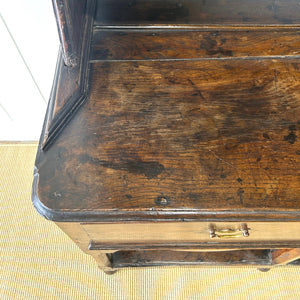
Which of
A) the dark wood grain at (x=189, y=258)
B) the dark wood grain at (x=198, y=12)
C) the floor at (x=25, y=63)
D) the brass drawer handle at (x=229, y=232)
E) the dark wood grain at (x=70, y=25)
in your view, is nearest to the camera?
the dark wood grain at (x=70, y=25)

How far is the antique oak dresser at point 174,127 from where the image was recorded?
676 millimetres

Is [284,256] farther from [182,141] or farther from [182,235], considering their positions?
[182,141]

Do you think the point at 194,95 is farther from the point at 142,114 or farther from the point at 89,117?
the point at 89,117

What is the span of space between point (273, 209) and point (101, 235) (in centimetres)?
44

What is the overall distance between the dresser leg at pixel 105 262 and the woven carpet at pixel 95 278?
0.06 meters

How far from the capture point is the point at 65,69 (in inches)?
31.6

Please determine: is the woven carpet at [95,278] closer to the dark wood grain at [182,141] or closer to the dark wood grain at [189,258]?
the dark wood grain at [189,258]

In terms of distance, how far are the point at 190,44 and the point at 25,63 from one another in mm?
635

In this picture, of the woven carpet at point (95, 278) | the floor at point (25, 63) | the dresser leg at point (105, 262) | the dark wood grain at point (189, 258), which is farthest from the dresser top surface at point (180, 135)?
the woven carpet at point (95, 278)

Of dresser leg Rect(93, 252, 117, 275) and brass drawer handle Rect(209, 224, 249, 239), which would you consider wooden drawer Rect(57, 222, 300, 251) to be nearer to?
brass drawer handle Rect(209, 224, 249, 239)

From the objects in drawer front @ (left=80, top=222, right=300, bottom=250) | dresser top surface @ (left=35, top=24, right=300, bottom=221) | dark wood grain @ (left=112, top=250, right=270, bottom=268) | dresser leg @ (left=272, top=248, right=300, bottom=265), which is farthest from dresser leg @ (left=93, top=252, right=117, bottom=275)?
dresser leg @ (left=272, top=248, right=300, bottom=265)

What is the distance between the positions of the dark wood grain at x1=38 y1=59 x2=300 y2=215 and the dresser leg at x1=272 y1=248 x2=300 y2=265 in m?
0.45

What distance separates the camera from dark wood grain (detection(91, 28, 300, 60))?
85cm

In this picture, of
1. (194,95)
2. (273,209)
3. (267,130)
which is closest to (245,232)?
(273,209)
